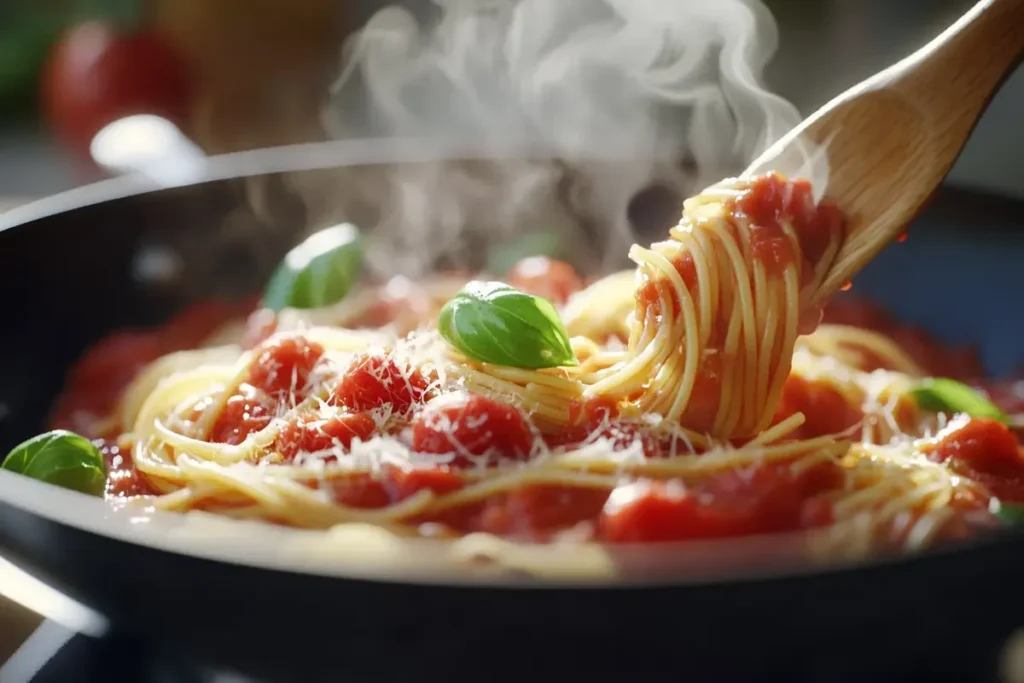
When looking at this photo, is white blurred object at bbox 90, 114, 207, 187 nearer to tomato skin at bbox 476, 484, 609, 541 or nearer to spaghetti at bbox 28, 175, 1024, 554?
spaghetti at bbox 28, 175, 1024, 554

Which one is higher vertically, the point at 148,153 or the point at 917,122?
the point at 148,153

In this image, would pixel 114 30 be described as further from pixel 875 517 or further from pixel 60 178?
pixel 875 517

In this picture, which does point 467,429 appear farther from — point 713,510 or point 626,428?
point 713,510

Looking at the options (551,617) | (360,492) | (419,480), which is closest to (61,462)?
(360,492)

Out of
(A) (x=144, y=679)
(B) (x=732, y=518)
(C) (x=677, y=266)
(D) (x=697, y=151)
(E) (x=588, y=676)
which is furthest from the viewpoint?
(D) (x=697, y=151)

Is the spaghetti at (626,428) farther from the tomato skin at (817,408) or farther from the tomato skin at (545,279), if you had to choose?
the tomato skin at (545,279)

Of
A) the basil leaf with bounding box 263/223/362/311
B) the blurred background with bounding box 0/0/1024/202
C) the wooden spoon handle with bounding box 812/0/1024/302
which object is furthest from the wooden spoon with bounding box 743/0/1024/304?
the blurred background with bounding box 0/0/1024/202

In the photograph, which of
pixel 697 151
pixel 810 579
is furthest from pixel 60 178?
pixel 810 579
